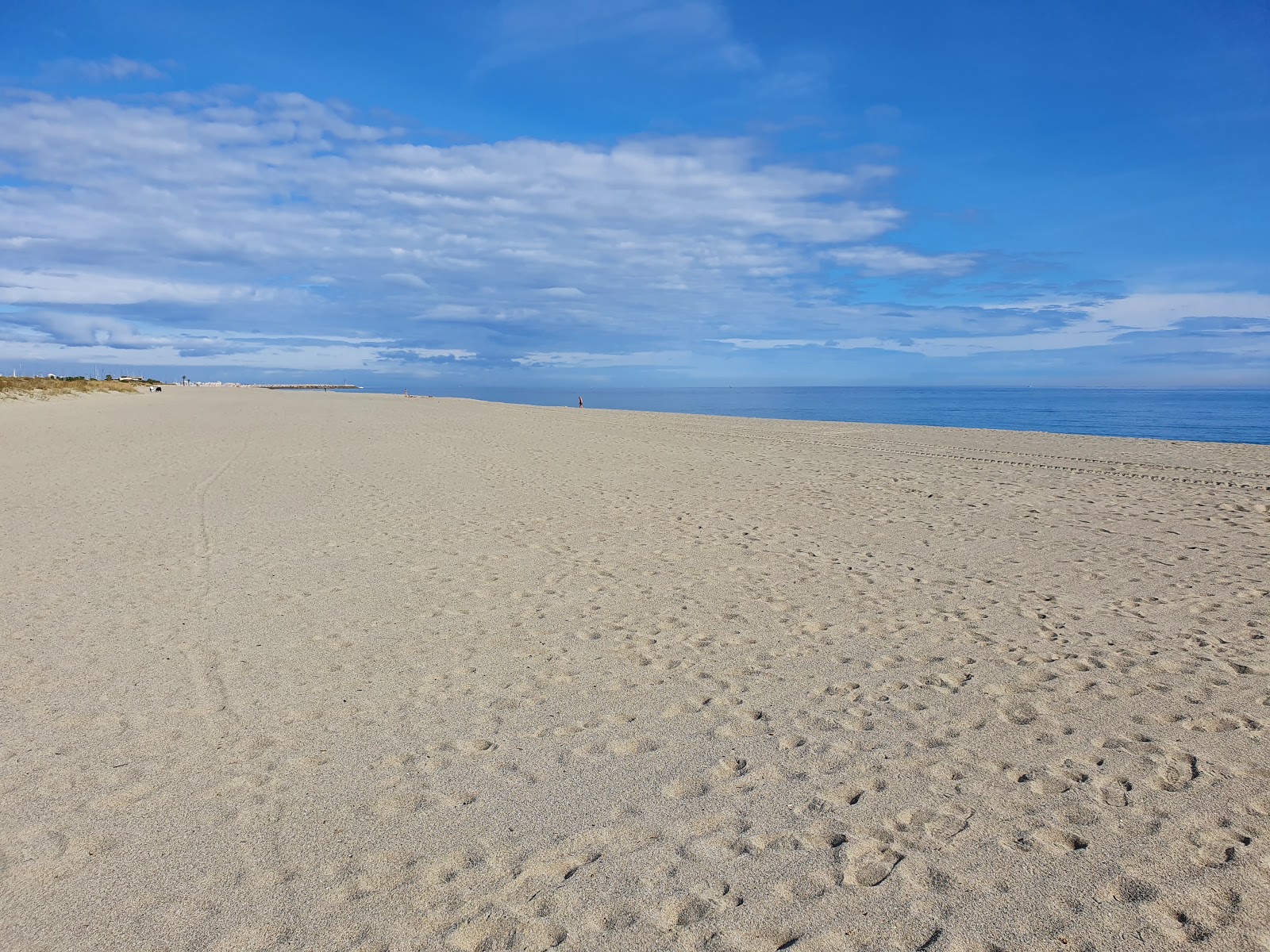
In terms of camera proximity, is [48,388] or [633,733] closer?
[633,733]

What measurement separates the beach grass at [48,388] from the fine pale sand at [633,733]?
41399 mm

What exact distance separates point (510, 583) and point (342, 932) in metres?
4.92

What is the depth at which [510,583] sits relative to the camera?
788 centimetres

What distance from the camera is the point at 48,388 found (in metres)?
49.5

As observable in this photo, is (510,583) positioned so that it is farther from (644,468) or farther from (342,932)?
(644,468)

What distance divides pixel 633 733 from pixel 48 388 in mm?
58532

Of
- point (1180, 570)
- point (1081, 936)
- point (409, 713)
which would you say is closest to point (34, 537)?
point (409, 713)

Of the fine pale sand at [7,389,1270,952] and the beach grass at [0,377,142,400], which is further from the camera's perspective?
the beach grass at [0,377,142,400]

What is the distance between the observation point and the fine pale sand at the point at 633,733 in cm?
314

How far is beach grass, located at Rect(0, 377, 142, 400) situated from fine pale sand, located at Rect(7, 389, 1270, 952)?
41.4m

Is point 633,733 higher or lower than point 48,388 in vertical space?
lower

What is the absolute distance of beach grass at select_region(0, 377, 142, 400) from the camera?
43.5 metres

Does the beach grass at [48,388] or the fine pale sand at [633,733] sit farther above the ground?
the beach grass at [48,388]

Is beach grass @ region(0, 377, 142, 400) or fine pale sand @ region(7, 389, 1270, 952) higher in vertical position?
beach grass @ region(0, 377, 142, 400)
